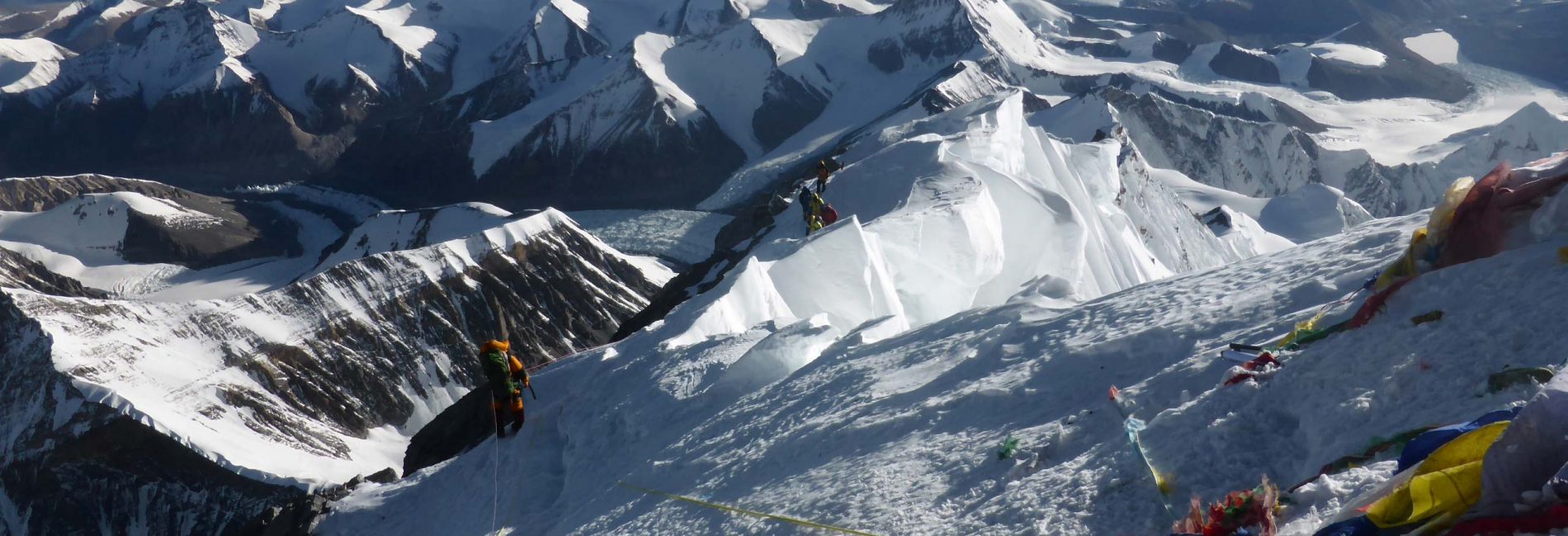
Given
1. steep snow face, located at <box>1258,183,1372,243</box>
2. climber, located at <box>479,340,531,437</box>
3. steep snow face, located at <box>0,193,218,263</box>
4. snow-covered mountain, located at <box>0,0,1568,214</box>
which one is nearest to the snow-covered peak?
snow-covered mountain, located at <box>0,0,1568,214</box>

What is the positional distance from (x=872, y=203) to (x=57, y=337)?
33.8 m

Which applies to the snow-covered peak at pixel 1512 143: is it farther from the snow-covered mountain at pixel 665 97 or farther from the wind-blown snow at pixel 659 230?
the wind-blown snow at pixel 659 230

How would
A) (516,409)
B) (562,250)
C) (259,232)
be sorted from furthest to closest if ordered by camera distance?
(259,232)
(562,250)
(516,409)

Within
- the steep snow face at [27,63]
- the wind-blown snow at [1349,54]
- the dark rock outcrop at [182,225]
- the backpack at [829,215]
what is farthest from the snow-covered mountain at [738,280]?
the steep snow face at [27,63]

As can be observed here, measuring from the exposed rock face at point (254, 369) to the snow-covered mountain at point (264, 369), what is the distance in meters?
0.08

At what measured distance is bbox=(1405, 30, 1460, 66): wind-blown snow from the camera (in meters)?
175

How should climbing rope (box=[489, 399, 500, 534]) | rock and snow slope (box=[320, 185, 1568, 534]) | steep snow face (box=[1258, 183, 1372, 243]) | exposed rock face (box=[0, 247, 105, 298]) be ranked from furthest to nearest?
exposed rock face (box=[0, 247, 105, 298])
steep snow face (box=[1258, 183, 1372, 243])
climbing rope (box=[489, 399, 500, 534])
rock and snow slope (box=[320, 185, 1568, 534])

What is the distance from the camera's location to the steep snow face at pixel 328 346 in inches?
1668

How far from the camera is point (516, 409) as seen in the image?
16.5m

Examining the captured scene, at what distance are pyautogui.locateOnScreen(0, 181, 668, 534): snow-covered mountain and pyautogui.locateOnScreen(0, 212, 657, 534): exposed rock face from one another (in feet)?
0.26

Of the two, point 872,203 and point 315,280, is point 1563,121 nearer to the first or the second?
point 872,203

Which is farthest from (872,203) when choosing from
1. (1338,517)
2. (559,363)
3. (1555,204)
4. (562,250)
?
(562,250)

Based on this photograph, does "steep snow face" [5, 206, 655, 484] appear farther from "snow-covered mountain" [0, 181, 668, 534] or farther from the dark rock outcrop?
the dark rock outcrop

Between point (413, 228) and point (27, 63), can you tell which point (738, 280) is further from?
point (27, 63)
